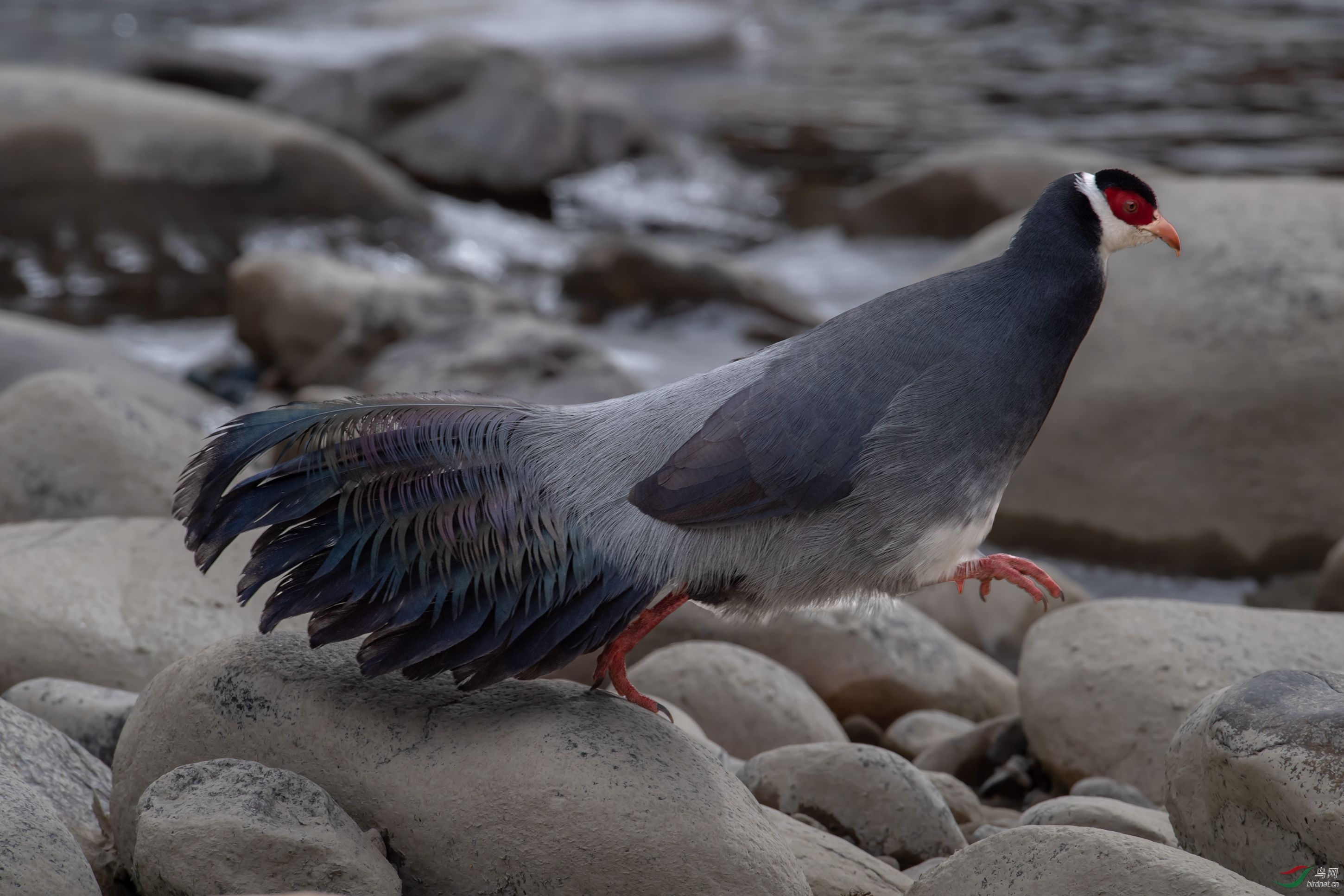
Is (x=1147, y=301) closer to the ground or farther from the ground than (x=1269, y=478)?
farther from the ground

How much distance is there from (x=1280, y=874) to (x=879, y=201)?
8.90 metres

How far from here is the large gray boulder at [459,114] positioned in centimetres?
1248

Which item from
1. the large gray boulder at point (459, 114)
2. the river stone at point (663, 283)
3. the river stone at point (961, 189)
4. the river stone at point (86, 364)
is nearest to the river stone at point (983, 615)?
the river stone at point (86, 364)

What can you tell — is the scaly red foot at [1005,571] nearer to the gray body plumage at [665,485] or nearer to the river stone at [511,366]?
the gray body plumage at [665,485]

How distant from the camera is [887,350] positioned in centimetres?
316

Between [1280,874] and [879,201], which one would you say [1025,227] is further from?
[879,201]

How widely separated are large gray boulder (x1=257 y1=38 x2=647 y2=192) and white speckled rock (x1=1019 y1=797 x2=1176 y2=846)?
32.3ft

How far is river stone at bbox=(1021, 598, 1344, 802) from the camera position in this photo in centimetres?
410

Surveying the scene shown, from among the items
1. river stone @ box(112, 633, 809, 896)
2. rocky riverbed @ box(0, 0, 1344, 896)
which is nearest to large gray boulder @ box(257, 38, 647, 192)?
rocky riverbed @ box(0, 0, 1344, 896)

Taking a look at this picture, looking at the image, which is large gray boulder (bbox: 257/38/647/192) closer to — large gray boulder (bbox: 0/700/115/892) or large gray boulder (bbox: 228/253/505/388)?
large gray boulder (bbox: 228/253/505/388)

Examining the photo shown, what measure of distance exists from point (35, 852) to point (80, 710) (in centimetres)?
98

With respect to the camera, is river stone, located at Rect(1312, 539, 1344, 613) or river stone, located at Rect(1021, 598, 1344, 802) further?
river stone, located at Rect(1312, 539, 1344, 613)

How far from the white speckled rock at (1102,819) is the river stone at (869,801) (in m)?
0.23

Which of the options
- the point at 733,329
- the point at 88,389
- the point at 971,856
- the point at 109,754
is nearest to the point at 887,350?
the point at 971,856
